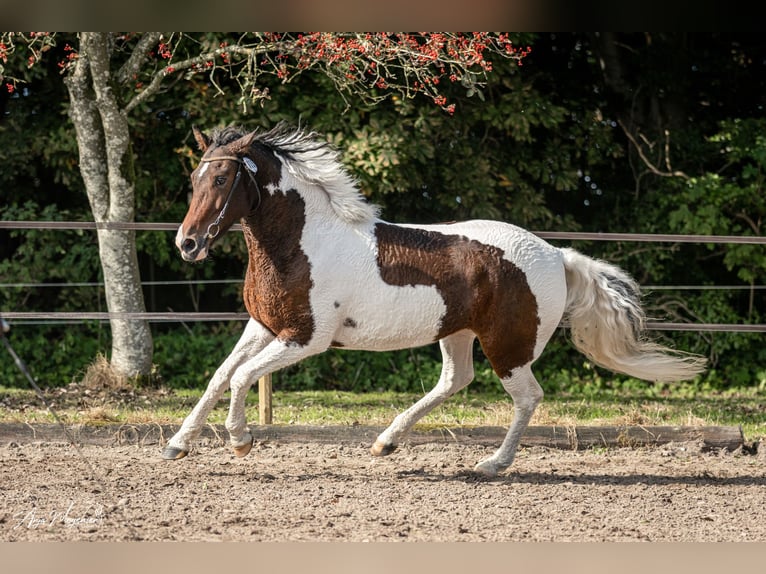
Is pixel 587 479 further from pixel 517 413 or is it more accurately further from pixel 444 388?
pixel 444 388

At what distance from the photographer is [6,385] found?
9109 mm

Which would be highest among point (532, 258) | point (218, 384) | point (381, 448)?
point (532, 258)

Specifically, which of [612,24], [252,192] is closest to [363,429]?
[252,192]

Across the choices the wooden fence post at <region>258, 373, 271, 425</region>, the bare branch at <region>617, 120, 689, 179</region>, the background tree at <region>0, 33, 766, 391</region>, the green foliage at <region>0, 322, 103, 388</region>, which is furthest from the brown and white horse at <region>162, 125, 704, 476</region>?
the bare branch at <region>617, 120, 689, 179</region>

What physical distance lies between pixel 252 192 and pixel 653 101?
6.90 meters

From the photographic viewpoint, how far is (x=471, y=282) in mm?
4742

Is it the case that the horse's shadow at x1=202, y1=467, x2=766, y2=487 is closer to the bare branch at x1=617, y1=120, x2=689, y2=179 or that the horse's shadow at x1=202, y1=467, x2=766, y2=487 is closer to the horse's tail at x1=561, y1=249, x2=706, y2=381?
the horse's tail at x1=561, y1=249, x2=706, y2=381

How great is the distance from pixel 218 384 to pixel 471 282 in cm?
137

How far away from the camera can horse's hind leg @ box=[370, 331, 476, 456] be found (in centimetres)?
500

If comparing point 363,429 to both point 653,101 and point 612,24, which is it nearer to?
point 612,24

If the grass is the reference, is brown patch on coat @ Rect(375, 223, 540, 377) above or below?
above

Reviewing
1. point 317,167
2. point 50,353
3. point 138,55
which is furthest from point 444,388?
point 50,353

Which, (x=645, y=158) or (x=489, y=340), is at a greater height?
(x=645, y=158)

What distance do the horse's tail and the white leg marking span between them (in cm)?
170
